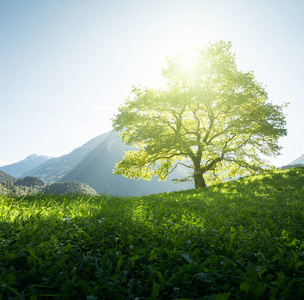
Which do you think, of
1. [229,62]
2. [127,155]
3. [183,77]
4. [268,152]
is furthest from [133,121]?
[268,152]

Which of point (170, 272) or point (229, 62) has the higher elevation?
point (229, 62)

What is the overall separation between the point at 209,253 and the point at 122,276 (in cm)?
156

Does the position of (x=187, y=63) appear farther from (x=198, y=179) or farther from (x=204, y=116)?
(x=198, y=179)

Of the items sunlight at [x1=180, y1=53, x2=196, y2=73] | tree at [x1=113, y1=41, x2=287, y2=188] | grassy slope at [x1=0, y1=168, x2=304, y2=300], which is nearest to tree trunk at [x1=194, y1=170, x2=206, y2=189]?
tree at [x1=113, y1=41, x2=287, y2=188]

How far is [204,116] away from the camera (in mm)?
20969

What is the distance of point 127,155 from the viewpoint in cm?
2111

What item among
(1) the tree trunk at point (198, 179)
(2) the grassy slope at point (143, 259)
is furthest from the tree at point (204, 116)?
(2) the grassy slope at point (143, 259)

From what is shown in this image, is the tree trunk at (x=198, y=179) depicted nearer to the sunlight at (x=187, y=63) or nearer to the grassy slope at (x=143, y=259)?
the sunlight at (x=187, y=63)

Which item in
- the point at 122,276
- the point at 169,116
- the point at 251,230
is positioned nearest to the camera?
the point at 122,276

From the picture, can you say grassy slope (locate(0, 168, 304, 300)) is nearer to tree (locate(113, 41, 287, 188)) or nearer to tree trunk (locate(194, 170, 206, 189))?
tree (locate(113, 41, 287, 188))

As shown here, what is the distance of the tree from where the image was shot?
17.2 m

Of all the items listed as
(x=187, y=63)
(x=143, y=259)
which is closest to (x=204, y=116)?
(x=187, y=63)

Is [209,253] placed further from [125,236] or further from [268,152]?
[268,152]

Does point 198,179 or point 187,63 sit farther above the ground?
point 187,63
